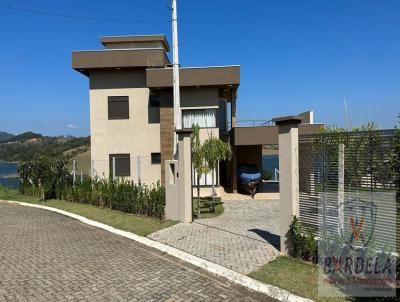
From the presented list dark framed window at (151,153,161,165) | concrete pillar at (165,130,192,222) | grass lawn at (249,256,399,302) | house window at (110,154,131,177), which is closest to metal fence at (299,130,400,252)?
grass lawn at (249,256,399,302)

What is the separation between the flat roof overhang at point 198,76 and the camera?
18219mm

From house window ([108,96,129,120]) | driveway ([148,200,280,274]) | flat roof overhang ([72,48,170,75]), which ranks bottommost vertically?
driveway ([148,200,280,274])

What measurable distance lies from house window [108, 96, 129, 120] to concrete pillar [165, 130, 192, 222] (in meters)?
9.89

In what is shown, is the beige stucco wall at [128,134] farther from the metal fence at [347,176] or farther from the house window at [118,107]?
the metal fence at [347,176]

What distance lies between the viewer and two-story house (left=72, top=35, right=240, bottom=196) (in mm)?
19375

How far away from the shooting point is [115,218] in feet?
41.2

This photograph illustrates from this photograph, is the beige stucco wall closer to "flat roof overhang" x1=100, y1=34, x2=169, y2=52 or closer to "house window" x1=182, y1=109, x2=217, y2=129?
"house window" x1=182, y1=109, x2=217, y2=129

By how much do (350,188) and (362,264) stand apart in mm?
1238

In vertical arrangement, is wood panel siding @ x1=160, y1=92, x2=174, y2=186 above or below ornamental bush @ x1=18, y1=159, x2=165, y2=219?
above

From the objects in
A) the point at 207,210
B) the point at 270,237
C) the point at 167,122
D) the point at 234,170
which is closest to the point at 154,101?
the point at 167,122

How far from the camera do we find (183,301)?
5.39 meters

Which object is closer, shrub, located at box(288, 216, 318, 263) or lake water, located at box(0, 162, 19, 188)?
shrub, located at box(288, 216, 318, 263)

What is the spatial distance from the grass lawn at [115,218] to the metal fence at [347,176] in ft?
16.3

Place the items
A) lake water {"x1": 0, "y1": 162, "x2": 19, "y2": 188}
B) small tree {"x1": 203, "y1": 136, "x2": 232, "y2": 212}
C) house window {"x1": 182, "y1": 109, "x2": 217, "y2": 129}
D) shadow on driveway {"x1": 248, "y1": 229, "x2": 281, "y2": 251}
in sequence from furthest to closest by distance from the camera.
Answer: lake water {"x1": 0, "y1": 162, "x2": 19, "y2": 188} < house window {"x1": 182, "y1": 109, "x2": 217, "y2": 129} < small tree {"x1": 203, "y1": 136, "x2": 232, "y2": 212} < shadow on driveway {"x1": 248, "y1": 229, "x2": 281, "y2": 251}
